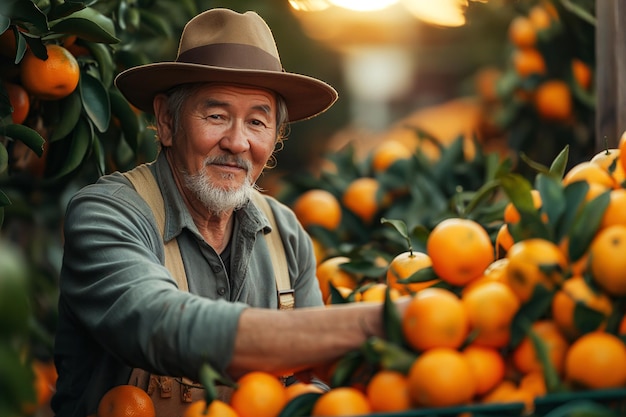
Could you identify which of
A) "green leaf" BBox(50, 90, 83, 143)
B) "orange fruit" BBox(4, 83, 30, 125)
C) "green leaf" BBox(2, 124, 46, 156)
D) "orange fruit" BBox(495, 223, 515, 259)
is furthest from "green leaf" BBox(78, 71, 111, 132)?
"orange fruit" BBox(495, 223, 515, 259)

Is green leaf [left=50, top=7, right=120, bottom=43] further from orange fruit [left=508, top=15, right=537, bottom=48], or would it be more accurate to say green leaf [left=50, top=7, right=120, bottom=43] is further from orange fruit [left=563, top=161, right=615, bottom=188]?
orange fruit [left=508, top=15, right=537, bottom=48]

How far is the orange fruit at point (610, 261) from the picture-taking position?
1354 millimetres

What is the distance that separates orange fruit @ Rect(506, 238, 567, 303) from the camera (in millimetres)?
1408

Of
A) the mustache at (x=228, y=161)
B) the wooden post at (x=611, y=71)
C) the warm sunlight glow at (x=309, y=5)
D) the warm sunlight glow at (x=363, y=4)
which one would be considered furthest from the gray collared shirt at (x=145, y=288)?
the warm sunlight glow at (x=363, y=4)

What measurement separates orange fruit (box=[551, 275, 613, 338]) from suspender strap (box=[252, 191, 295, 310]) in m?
1.03

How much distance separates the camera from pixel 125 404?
5.76 ft

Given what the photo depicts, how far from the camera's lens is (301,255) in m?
2.54

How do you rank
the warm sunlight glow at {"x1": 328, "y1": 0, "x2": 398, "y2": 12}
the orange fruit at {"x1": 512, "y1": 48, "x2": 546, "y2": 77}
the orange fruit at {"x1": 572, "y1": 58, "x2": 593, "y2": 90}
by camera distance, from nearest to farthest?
1. the orange fruit at {"x1": 572, "y1": 58, "x2": 593, "y2": 90}
2. the orange fruit at {"x1": 512, "y1": 48, "x2": 546, "y2": 77}
3. the warm sunlight glow at {"x1": 328, "y1": 0, "x2": 398, "y2": 12}

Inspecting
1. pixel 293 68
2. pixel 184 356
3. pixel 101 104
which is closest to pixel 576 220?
pixel 184 356

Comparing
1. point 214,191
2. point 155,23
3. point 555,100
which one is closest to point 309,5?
point 555,100

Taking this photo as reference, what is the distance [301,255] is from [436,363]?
121cm

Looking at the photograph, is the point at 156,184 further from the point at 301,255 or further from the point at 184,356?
the point at 184,356

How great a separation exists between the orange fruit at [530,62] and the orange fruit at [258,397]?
104 inches

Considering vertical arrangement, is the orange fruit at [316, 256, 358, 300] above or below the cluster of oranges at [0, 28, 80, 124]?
below
